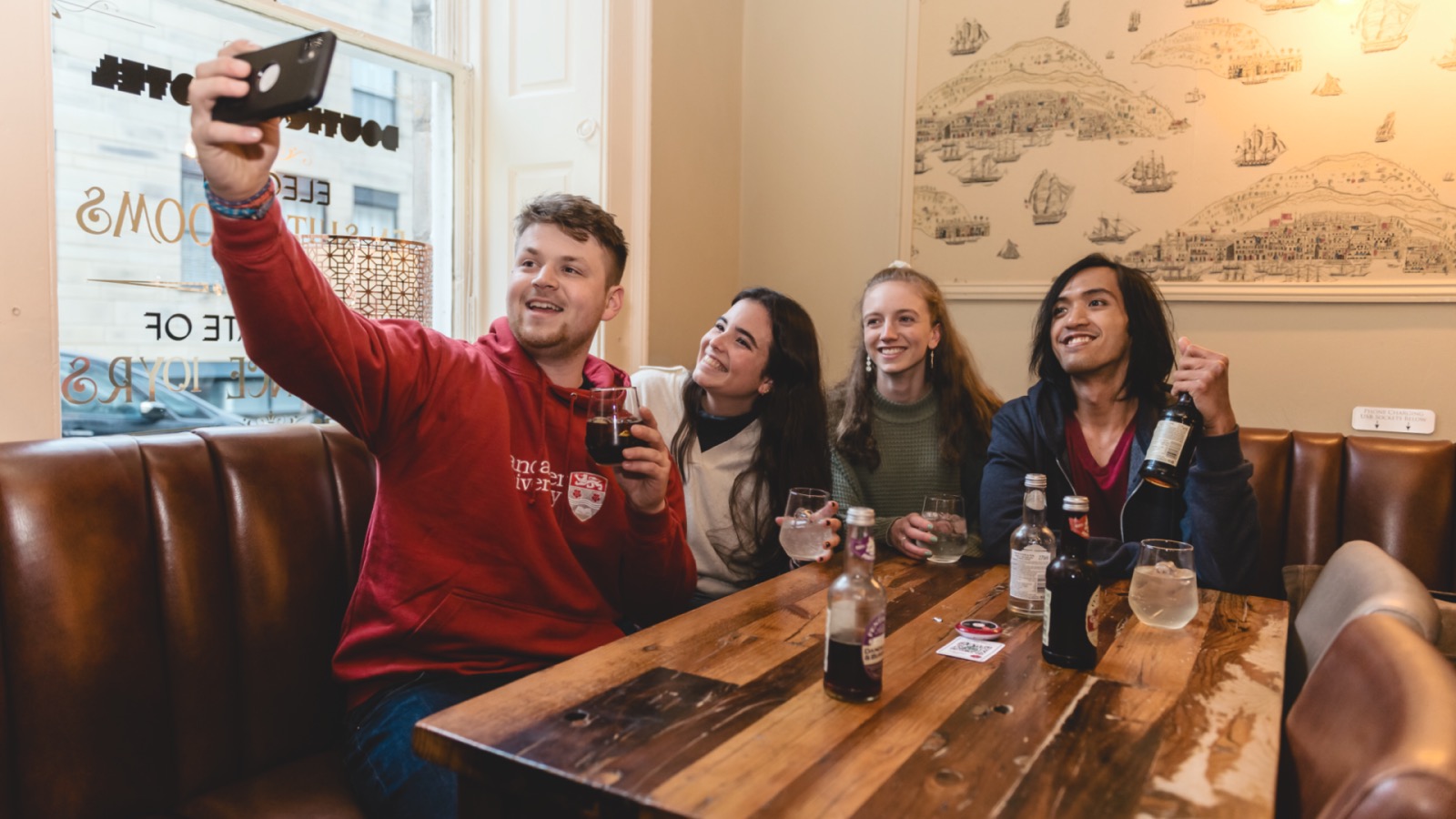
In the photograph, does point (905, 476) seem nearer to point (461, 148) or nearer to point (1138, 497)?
point (1138, 497)

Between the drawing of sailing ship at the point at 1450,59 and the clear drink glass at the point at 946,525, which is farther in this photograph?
the drawing of sailing ship at the point at 1450,59

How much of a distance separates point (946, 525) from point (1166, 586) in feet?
1.44

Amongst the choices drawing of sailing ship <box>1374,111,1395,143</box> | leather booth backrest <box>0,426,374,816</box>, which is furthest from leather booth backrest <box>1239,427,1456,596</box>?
leather booth backrest <box>0,426,374,816</box>

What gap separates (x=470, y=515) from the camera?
5.47ft

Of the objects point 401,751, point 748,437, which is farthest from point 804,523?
point 401,751

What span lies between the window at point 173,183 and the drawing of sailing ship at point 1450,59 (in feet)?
10.4

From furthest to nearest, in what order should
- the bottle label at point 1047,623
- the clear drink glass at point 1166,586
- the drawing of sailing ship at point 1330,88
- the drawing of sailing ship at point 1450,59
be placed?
1. the drawing of sailing ship at point 1330,88
2. the drawing of sailing ship at point 1450,59
3. the clear drink glass at point 1166,586
4. the bottle label at point 1047,623

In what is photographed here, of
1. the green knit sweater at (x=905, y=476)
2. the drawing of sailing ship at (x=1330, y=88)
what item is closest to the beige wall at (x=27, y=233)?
the green knit sweater at (x=905, y=476)

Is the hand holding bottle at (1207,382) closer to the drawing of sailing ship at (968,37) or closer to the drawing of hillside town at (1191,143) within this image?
the drawing of hillside town at (1191,143)

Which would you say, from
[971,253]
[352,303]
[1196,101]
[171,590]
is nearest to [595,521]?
[171,590]

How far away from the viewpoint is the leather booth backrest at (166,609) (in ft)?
4.61

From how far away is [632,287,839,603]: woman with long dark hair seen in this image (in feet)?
7.51

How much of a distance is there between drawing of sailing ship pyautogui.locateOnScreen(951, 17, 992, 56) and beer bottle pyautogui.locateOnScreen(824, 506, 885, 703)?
2815 millimetres

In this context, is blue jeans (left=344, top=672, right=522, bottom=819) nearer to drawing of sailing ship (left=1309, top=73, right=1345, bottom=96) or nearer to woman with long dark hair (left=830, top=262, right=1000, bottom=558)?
woman with long dark hair (left=830, top=262, right=1000, bottom=558)
